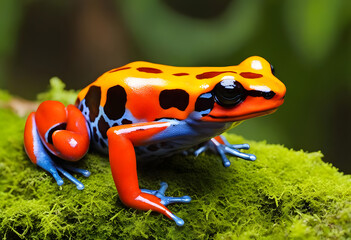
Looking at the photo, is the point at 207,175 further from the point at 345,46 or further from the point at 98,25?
the point at 98,25

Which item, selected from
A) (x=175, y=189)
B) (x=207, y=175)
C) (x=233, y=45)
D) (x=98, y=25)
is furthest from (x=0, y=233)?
(x=98, y=25)

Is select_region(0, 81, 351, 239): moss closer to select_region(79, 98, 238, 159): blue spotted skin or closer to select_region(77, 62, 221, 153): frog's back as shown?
select_region(79, 98, 238, 159): blue spotted skin

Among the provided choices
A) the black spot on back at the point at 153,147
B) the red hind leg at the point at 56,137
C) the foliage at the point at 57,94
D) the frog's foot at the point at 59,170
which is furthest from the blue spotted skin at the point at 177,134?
the foliage at the point at 57,94

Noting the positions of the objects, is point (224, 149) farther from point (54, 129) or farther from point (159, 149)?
point (54, 129)

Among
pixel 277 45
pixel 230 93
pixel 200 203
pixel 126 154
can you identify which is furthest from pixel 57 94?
pixel 277 45

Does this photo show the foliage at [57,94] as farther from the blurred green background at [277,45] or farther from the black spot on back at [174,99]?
the blurred green background at [277,45]

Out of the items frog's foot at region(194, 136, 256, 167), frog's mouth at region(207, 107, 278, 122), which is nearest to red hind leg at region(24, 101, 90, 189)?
frog's foot at region(194, 136, 256, 167)
